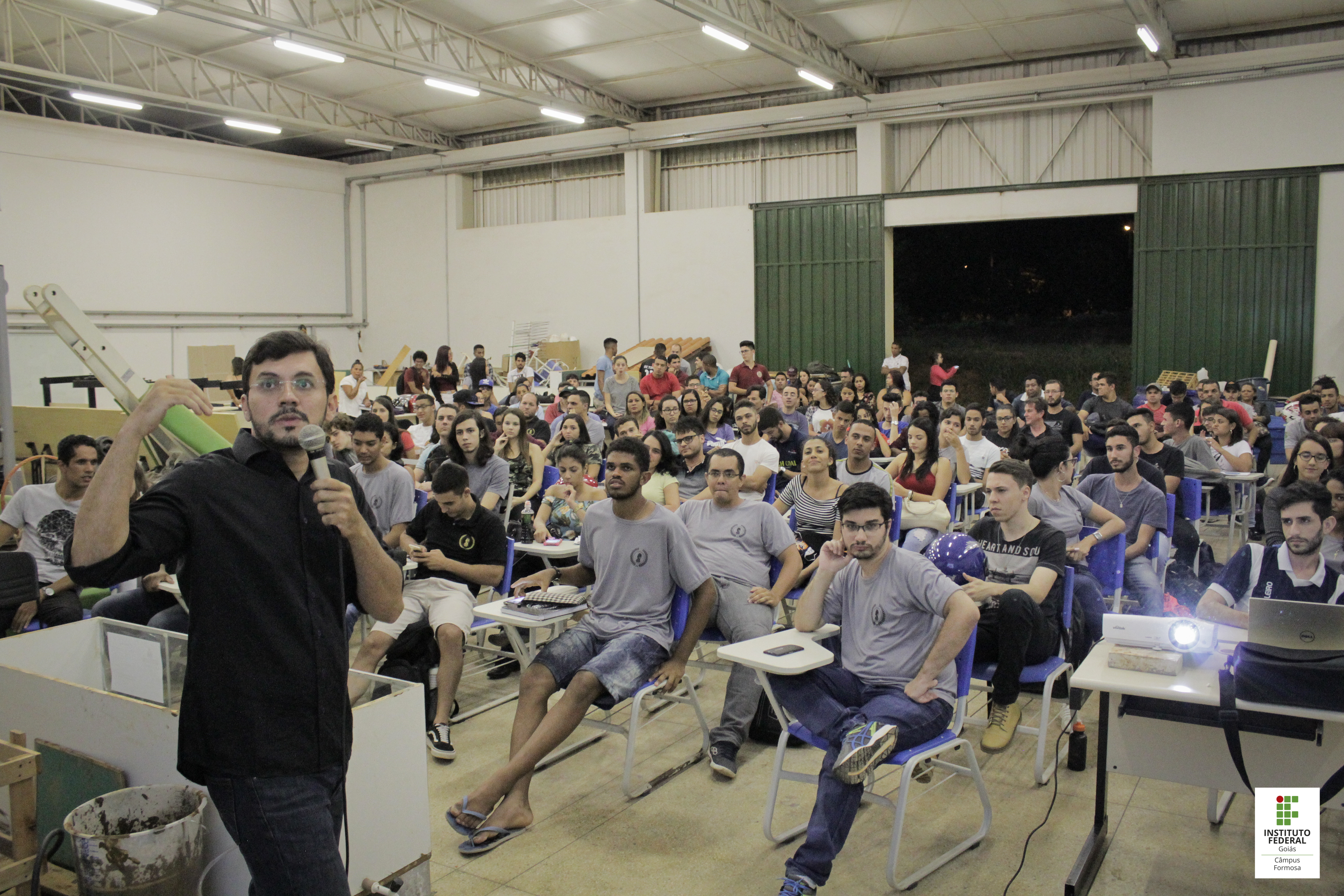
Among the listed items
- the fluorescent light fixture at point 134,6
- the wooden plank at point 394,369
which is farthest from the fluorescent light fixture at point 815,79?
the wooden plank at point 394,369

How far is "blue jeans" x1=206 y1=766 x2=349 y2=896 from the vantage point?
1.68 m

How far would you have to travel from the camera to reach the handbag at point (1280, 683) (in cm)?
263

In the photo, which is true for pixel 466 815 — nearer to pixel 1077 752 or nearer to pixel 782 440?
pixel 1077 752

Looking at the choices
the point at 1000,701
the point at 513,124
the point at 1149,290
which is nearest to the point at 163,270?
the point at 513,124

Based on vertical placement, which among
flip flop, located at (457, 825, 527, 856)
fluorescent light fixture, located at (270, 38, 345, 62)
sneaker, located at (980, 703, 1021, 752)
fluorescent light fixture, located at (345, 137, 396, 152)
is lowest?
flip flop, located at (457, 825, 527, 856)

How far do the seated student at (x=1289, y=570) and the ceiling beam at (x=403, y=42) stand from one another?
1014 centimetres

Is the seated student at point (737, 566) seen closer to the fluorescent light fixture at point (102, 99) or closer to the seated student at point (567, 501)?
the seated student at point (567, 501)

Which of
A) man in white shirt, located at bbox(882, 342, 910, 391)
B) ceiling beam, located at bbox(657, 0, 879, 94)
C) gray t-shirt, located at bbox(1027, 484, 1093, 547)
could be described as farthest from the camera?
man in white shirt, located at bbox(882, 342, 910, 391)

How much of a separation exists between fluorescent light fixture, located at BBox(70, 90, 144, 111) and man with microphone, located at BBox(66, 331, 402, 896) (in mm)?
13653

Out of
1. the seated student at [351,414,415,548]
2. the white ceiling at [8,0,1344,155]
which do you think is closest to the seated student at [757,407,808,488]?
the seated student at [351,414,415,548]

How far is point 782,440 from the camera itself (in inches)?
291

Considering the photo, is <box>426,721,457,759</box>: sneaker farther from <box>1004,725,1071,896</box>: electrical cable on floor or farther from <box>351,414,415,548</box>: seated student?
<box>1004,725,1071,896</box>: electrical cable on floor

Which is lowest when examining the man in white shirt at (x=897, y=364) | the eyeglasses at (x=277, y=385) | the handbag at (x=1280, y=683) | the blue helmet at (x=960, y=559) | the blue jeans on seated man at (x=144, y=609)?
the blue jeans on seated man at (x=144, y=609)

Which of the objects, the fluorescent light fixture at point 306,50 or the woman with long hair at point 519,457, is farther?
the fluorescent light fixture at point 306,50
